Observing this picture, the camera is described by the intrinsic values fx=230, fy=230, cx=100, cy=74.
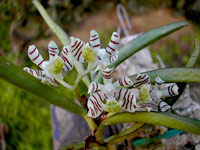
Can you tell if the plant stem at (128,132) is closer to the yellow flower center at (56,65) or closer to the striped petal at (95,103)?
the striped petal at (95,103)

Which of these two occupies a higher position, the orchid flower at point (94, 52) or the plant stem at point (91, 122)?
the orchid flower at point (94, 52)

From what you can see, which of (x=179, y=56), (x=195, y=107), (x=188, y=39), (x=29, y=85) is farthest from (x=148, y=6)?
(x=29, y=85)

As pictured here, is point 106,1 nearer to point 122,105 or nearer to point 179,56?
point 179,56

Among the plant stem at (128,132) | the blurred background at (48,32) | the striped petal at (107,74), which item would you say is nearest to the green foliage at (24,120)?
the blurred background at (48,32)

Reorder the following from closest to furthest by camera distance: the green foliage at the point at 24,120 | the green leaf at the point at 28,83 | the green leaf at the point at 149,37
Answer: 1. the green leaf at the point at 28,83
2. the green leaf at the point at 149,37
3. the green foliage at the point at 24,120

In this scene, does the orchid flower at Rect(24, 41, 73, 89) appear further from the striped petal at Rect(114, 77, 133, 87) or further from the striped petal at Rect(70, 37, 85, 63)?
the striped petal at Rect(114, 77, 133, 87)

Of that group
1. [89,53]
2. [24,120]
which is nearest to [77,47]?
[89,53]

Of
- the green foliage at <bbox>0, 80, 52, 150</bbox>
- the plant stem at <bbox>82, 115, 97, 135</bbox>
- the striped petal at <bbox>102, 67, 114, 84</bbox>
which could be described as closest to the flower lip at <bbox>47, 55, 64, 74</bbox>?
the striped petal at <bbox>102, 67, 114, 84</bbox>
